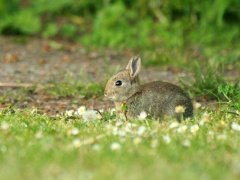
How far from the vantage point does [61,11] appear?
16578mm


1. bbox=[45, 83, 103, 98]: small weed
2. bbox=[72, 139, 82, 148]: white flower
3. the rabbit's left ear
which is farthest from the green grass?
bbox=[45, 83, 103, 98]: small weed

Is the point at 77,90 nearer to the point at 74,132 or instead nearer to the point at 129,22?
the point at 74,132

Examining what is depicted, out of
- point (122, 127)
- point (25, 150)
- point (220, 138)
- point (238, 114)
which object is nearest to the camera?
point (25, 150)

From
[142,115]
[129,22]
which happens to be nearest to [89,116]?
[142,115]

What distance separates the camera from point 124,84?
32.3ft

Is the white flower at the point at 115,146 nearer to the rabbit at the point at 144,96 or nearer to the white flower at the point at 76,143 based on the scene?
the white flower at the point at 76,143

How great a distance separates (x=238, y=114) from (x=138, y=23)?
22.7 ft

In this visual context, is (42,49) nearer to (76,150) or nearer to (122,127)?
(122,127)

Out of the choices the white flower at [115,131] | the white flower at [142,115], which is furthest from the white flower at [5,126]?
the white flower at [142,115]

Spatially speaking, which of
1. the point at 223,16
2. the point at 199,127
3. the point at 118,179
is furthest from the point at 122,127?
the point at 223,16

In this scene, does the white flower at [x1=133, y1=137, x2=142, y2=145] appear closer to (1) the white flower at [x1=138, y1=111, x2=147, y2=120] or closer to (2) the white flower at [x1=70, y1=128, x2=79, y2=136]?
(2) the white flower at [x1=70, y1=128, x2=79, y2=136]

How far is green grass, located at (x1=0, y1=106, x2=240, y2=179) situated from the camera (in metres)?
6.25

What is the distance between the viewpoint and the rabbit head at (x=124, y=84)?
9.80 meters

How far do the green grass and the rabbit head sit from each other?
888 mm
